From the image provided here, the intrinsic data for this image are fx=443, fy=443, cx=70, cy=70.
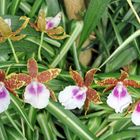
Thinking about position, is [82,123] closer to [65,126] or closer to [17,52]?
[65,126]

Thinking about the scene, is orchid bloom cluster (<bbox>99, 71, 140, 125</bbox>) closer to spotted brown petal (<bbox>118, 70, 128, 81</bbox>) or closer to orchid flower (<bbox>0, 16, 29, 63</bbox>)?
spotted brown petal (<bbox>118, 70, 128, 81</bbox>)

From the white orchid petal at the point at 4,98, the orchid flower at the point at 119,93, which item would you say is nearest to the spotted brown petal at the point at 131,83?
the orchid flower at the point at 119,93

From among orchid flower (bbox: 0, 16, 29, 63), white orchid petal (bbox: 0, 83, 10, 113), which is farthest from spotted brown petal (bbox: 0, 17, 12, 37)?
white orchid petal (bbox: 0, 83, 10, 113)

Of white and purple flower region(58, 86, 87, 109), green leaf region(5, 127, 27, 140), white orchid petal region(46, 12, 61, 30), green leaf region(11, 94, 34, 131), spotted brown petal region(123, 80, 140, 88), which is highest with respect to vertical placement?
white orchid petal region(46, 12, 61, 30)

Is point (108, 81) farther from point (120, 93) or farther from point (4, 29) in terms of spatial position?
point (4, 29)

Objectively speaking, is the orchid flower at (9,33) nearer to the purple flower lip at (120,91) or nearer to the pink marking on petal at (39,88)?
the pink marking on petal at (39,88)

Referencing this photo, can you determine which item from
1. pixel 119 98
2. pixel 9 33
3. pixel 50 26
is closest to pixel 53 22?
pixel 50 26

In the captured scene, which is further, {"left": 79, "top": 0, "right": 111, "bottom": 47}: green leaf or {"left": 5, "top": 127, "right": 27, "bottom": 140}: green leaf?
{"left": 5, "top": 127, "right": 27, "bottom": 140}: green leaf
